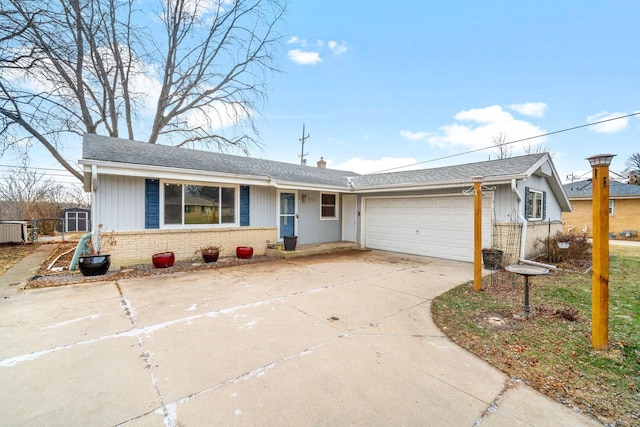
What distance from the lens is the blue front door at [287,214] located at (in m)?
10.6

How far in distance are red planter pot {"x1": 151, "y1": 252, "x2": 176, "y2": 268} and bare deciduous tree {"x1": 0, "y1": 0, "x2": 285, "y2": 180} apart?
896cm

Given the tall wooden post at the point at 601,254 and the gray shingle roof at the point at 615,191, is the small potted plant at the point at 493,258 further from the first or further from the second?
the gray shingle roof at the point at 615,191

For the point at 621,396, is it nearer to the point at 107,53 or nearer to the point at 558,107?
the point at 558,107

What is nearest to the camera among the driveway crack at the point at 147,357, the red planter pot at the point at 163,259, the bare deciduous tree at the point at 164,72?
the driveway crack at the point at 147,357

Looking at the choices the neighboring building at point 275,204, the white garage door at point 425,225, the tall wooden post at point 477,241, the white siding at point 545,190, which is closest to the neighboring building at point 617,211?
the white siding at point 545,190

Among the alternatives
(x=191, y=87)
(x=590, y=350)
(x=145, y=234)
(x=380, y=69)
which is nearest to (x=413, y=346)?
(x=590, y=350)

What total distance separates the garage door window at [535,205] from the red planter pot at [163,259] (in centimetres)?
1062

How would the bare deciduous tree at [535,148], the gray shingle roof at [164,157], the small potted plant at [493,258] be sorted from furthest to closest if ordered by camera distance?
the bare deciduous tree at [535,148] → the small potted plant at [493,258] → the gray shingle roof at [164,157]

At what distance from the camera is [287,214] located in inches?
424

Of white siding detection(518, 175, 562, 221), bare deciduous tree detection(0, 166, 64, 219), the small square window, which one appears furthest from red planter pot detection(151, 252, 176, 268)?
bare deciduous tree detection(0, 166, 64, 219)

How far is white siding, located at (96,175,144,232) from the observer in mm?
7056

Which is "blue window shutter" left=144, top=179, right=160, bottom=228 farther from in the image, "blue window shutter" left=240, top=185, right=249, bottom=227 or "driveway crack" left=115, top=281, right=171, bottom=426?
"driveway crack" left=115, top=281, right=171, bottom=426

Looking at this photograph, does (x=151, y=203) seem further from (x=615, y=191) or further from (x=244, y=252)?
(x=615, y=191)

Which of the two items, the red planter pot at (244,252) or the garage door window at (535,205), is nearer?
the garage door window at (535,205)
